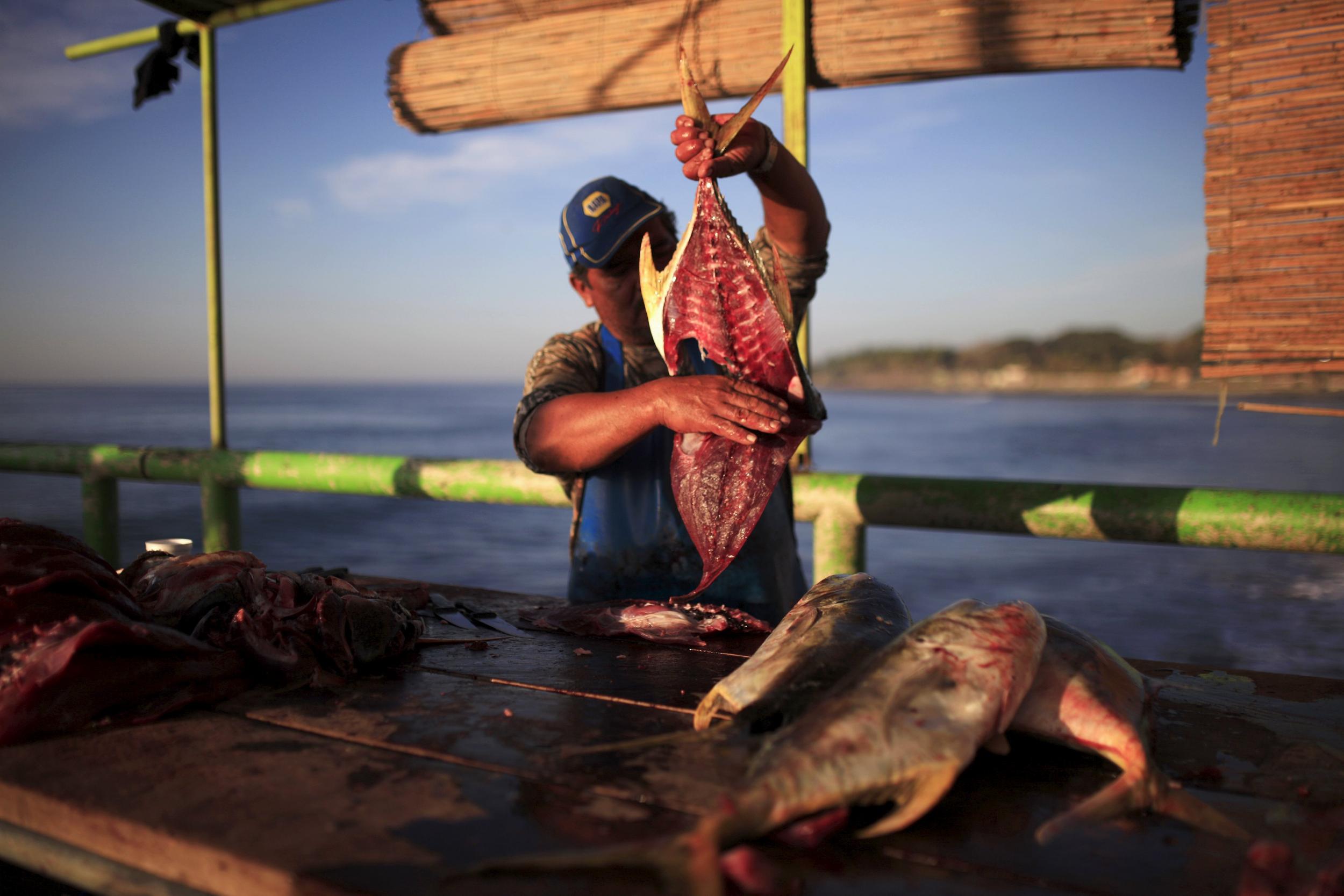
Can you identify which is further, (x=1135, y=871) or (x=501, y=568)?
(x=501, y=568)

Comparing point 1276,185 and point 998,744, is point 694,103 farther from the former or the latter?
point 1276,185

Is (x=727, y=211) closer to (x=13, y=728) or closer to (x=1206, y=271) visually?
(x=13, y=728)

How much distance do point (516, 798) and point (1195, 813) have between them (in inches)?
45.4

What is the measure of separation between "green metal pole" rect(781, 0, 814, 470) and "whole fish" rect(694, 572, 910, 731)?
6.56 ft

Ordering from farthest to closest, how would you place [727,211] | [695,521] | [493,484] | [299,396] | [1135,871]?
[299,396], [493,484], [695,521], [727,211], [1135,871]

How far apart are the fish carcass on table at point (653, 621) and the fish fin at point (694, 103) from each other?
140 centimetres

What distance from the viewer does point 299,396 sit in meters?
75.8

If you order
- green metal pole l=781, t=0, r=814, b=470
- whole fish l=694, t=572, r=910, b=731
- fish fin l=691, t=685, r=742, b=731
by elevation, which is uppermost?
green metal pole l=781, t=0, r=814, b=470

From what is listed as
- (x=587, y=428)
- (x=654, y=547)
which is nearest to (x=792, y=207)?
(x=587, y=428)

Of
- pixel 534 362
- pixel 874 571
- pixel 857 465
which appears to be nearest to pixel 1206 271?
pixel 534 362

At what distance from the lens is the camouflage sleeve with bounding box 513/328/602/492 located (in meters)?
2.94

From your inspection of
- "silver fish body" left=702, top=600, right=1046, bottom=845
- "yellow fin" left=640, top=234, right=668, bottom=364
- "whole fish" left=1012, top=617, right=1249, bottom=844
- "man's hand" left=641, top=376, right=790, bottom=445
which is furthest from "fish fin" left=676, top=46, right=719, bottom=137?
"whole fish" left=1012, top=617, right=1249, bottom=844

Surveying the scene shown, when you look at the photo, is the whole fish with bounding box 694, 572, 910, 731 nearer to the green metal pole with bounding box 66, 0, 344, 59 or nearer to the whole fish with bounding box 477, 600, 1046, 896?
the whole fish with bounding box 477, 600, 1046, 896

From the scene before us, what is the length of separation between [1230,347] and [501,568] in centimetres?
1070
